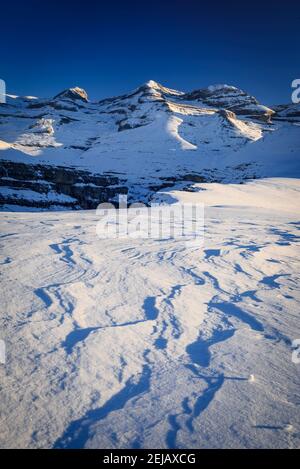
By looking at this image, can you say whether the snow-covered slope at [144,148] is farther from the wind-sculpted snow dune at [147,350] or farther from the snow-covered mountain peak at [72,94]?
the wind-sculpted snow dune at [147,350]

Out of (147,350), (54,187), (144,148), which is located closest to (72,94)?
(144,148)

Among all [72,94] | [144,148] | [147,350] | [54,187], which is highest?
[72,94]

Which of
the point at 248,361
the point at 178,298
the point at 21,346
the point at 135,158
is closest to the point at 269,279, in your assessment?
the point at 178,298

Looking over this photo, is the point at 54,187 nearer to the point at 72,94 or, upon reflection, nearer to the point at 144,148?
the point at 144,148

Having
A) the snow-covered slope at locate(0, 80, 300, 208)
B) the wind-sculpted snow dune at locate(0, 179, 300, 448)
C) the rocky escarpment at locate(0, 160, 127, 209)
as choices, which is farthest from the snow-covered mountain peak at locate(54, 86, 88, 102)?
the wind-sculpted snow dune at locate(0, 179, 300, 448)

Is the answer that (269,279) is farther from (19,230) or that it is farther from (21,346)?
(19,230)
